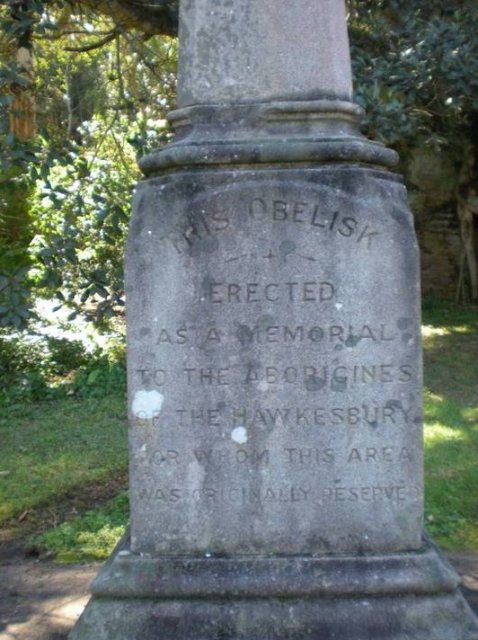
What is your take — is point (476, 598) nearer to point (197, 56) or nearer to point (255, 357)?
point (255, 357)

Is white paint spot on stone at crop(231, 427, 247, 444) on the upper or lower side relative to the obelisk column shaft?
lower

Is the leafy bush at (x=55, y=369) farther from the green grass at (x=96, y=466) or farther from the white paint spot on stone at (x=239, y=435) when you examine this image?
the white paint spot on stone at (x=239, y=435)

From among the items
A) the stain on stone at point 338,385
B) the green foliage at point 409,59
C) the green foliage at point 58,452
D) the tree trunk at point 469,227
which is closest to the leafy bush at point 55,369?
the green foliage at point 58,452

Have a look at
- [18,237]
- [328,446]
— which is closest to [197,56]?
[328,446]

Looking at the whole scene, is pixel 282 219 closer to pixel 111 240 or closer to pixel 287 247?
pixel 287 247

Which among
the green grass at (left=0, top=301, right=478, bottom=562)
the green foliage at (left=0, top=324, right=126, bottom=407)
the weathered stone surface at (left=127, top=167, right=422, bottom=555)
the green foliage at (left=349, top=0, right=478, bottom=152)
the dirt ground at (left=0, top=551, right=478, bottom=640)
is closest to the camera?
the weathered stone surface at (left=127, top=167, right=422, bottom=555)

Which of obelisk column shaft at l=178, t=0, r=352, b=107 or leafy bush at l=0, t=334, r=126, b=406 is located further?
leafy bush at l=0, t=334, r=126, b=406

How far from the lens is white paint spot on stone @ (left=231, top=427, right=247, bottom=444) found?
3.55m

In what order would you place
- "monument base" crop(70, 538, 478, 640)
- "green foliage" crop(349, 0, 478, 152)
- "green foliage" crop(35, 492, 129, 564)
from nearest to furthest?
"monument base" crop(70, 538, 478, 640) → "green foliage" crop(35, 492, 129, 564) → "green foliage" crop(349, 0, 478, 152)

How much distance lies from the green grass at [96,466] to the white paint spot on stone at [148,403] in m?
1.97

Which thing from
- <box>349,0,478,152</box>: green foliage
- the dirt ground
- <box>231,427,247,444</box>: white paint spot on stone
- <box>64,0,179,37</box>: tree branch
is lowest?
the dirt ground

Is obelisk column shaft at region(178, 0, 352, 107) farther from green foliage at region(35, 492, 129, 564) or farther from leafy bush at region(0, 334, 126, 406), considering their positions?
leafy bush at region(0, 334, 126, 406)

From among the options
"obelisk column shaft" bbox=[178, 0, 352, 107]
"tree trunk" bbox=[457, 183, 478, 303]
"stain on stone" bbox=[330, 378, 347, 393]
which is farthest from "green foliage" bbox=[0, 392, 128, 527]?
"tree trunk" bbox=[457, 183, 478, 303]

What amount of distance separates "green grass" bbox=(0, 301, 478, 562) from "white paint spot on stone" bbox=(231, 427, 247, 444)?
2.05 meters
